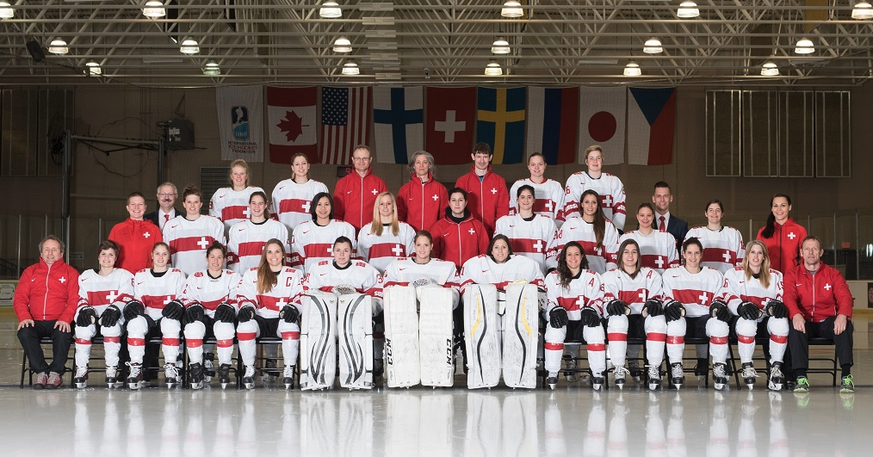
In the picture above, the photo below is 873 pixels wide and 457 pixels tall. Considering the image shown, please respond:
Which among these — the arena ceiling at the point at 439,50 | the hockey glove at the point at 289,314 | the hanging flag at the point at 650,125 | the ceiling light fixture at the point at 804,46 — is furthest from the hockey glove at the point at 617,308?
the hanging flag at the point at 650,125

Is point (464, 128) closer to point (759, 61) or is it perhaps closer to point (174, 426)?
point (759, 61)

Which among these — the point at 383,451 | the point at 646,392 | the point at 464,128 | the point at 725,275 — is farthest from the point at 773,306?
the point at 464,128

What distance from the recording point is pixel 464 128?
1919 cm

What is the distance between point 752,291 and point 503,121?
12284mm

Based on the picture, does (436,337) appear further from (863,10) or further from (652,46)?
(652,46)

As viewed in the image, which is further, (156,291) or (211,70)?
(211,70)

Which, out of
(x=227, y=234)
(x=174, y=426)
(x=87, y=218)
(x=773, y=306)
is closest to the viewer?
(x=174, y=426)

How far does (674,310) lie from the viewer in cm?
684

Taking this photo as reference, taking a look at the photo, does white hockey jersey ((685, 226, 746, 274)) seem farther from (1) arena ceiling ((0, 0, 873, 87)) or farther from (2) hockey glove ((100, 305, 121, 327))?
(1) arena ceiling ((0, 0, 873, 87))

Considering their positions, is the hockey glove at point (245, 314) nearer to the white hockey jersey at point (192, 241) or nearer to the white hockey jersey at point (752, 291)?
the white hockey jersey at point (192, 241)

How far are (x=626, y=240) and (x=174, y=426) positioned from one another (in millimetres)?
3681

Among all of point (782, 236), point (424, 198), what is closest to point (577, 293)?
point (424, 198)

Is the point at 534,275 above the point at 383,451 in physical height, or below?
above

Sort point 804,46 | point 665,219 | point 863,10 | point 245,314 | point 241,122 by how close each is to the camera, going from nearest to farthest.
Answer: point 245,314
point 665,219
point 863,10
point 804,46
point 241,122
